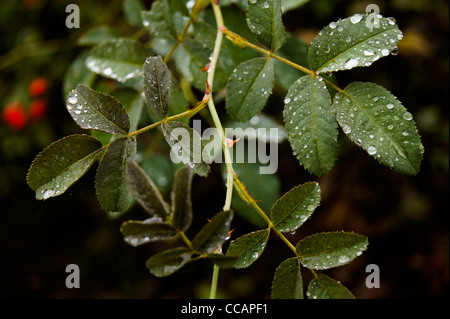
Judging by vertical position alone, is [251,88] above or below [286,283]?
above

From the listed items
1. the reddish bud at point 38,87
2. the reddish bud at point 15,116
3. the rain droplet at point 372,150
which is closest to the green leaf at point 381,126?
the rain droplet at point 372,150

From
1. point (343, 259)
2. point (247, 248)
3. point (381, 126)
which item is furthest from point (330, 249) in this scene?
point (381, 126)

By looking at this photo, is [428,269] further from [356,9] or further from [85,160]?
[85,160]

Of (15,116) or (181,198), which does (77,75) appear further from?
(181,198)

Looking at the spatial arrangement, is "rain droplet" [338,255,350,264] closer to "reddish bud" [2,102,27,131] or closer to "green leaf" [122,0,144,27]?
"green leaf" [122,0,144,27]

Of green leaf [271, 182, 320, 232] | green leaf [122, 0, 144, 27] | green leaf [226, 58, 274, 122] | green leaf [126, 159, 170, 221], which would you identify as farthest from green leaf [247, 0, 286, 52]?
green leaf [122, 0, 144, 27]

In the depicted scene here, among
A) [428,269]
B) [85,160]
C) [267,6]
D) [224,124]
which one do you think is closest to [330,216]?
[428,269]
